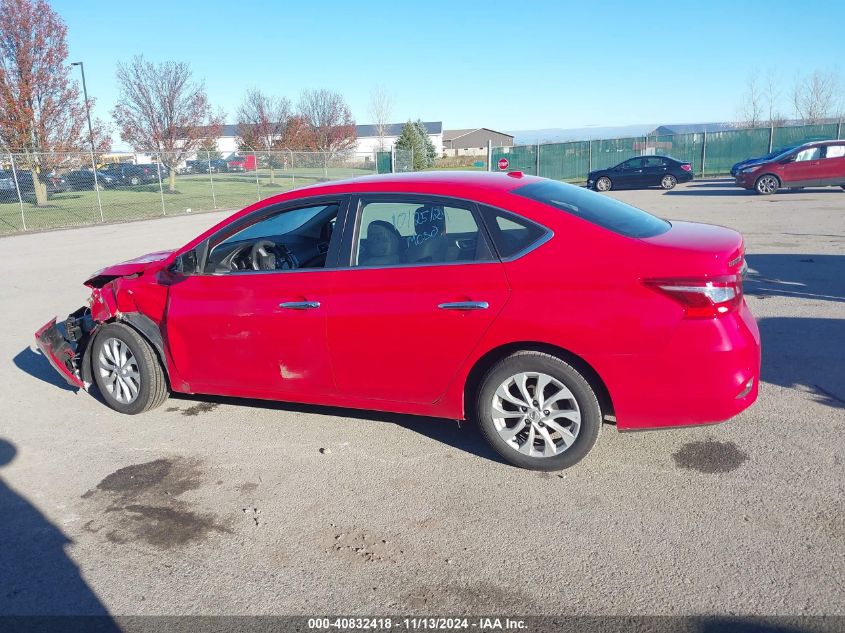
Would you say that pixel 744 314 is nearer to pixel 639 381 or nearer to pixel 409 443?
pixel 639 381

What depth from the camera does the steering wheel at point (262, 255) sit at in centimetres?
520

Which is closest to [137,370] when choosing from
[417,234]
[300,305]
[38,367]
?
[300,305]

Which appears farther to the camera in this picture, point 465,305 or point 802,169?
point 802,169

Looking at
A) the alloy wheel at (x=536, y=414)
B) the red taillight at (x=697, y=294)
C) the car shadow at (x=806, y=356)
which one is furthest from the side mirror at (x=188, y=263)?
the car shadow at (x=806, y=356)

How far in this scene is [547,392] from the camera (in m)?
3.97

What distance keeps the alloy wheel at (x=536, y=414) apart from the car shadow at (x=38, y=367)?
13.0 ft

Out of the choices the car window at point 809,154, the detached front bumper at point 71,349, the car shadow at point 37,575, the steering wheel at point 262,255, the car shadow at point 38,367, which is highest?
the car window at point 809,154

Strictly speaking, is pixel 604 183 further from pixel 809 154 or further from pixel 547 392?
pixel 547 392

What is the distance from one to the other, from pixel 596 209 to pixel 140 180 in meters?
27.7

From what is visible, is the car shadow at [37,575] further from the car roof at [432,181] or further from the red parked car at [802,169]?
the red parked car at [802,169]

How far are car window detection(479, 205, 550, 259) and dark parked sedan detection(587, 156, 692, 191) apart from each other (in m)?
25.7

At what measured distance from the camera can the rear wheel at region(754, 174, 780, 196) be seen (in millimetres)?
21867

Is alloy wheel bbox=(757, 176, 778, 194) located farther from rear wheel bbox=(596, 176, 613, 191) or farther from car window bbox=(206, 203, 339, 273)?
car window bbox=(206, 203, 339, 273)

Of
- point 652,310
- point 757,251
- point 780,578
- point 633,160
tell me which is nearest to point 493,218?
point 652,310
